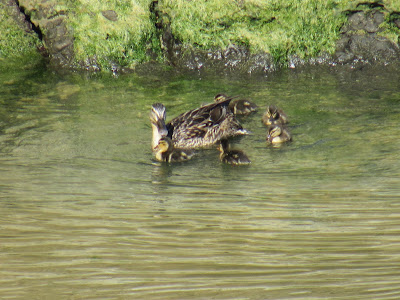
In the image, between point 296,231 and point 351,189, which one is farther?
point 351,189

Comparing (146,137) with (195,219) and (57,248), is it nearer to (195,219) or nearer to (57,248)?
(195,219)

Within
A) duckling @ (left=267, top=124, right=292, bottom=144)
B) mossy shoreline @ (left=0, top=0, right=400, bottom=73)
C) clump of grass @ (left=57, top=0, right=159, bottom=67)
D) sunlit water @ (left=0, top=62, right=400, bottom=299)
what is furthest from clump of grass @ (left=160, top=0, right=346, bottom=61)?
duckling @ (left=267, top=124, right=292, bottom=144)

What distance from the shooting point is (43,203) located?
348 cm

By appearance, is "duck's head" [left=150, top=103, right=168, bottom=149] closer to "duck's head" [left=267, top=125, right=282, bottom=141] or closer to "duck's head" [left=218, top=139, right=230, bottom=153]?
"duck's head" [left=218, top=139, right=230, bottom=153]

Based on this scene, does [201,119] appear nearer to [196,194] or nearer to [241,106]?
[241,106]

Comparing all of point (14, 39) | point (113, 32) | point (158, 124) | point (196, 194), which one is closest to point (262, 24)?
point (113, 32)

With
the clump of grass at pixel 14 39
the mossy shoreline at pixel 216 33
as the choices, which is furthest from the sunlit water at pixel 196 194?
the clump of grass at pixel 14 39

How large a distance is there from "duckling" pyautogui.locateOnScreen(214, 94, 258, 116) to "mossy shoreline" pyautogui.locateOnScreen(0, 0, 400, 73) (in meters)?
1.45

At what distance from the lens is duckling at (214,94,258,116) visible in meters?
6.77

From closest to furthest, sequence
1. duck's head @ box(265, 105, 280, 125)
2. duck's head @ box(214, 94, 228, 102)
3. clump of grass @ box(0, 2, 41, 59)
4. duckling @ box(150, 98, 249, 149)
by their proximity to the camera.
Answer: duckling @ box(150, 98, 249, 149) < duck's head @ box(265, 105, 280, 125) < duck's head @ box(214, 94, 228, 102) < clump of grass @ box(0, 2, 41, 59)

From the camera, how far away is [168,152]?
546 centimetres

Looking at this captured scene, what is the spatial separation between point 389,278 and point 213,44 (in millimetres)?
6486

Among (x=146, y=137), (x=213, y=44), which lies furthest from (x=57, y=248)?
(x=213, y=44)

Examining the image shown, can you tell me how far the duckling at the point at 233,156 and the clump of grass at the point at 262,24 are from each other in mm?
3096
